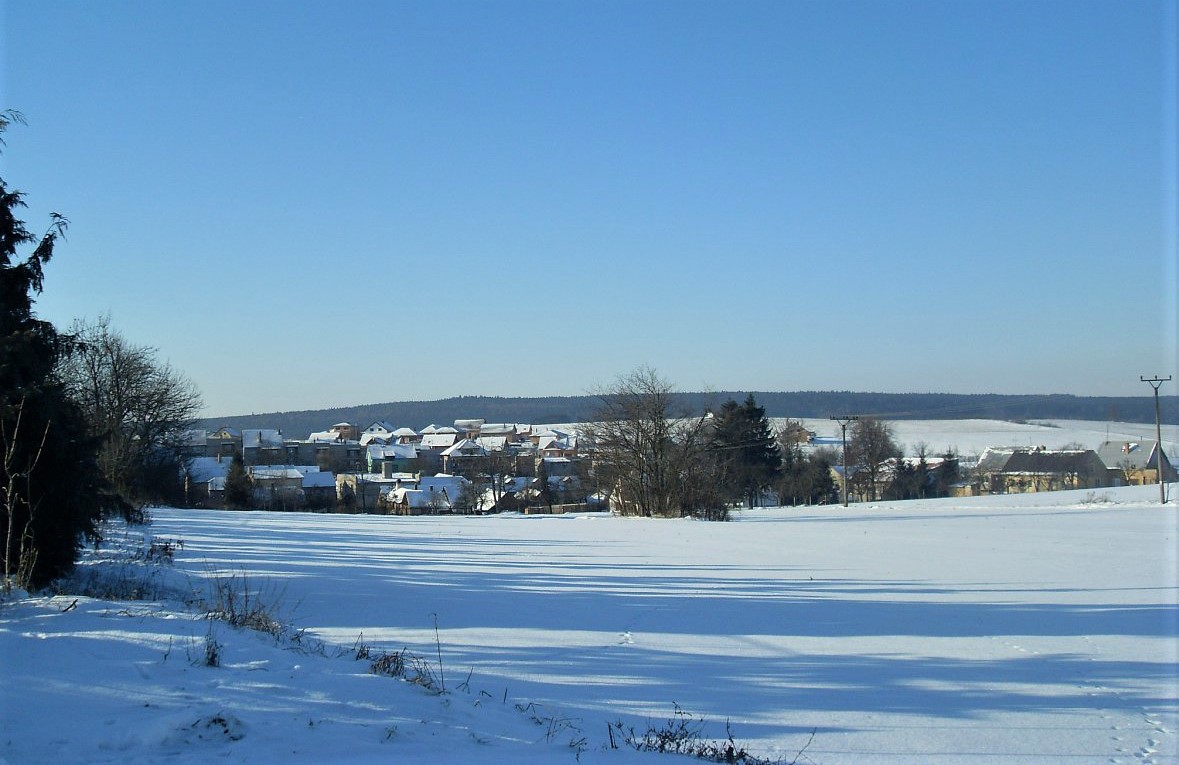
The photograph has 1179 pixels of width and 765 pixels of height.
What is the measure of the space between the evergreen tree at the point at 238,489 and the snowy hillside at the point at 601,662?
128 feet

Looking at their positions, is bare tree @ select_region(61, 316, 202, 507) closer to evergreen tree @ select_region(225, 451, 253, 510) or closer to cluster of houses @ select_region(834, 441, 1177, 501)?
evergreen tree @ select_region(225, 451, 253, 510)

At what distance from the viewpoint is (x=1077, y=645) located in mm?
9750

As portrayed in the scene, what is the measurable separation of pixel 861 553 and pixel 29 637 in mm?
17801

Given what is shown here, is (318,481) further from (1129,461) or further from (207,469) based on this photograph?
(1129,461)

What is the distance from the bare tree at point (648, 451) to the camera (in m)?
43.3

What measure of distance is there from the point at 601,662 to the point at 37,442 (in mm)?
6679

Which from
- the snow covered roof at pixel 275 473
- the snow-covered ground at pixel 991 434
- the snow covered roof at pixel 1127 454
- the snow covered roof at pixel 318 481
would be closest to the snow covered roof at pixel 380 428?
the snow covered roof at pixel 275 473

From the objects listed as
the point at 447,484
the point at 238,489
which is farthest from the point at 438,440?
the point at 238,489

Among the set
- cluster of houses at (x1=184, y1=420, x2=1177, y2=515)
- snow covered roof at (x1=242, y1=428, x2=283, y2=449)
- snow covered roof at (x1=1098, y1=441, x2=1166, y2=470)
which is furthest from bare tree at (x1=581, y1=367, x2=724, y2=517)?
snow covered roof at (x1=242, y1=428, x2=283, y2=449)

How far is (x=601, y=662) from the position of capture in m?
8.71

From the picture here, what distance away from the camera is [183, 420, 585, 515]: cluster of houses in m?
64.9

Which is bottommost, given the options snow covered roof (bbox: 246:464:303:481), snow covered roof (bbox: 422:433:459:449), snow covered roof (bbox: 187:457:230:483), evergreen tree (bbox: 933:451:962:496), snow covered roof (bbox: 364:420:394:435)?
evergreen tree (bbox: 933:451:962:496)

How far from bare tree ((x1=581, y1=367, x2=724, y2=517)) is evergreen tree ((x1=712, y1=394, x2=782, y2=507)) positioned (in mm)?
19533

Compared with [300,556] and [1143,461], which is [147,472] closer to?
[300,556]
